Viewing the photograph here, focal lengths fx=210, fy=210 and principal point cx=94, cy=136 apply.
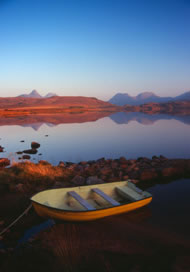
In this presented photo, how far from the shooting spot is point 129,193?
8820 millimetres

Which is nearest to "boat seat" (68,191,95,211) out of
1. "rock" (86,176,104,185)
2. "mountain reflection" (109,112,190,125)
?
"rock" (86,176,104,185)

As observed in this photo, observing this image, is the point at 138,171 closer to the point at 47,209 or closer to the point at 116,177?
the point at 116,177

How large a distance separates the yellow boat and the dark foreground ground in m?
0.46

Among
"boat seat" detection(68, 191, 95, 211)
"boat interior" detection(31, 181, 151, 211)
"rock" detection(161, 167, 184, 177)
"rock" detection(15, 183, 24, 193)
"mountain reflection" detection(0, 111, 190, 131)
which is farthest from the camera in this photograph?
"mountain reflection" detection(0, 111, 190, 131)

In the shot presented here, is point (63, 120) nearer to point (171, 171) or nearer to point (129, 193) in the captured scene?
point (171, 171)

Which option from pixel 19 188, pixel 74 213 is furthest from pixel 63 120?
pixel 74 213

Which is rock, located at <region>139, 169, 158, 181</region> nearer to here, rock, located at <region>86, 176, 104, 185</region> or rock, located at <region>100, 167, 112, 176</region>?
rock, located at <region>100, 167, 112, 176</region>

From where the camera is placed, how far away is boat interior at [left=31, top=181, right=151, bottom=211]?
25.1 feet

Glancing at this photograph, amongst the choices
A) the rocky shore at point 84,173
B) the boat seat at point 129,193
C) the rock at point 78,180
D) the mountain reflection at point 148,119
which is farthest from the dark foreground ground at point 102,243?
the mountain reflection at point 148,119

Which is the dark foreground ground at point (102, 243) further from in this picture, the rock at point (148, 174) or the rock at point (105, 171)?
the rock at point (105, 171)

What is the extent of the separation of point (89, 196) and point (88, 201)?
29 centimetres

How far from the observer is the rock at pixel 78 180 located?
10.8 metres

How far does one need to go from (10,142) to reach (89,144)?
9.27m

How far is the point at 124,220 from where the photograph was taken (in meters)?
7.71
